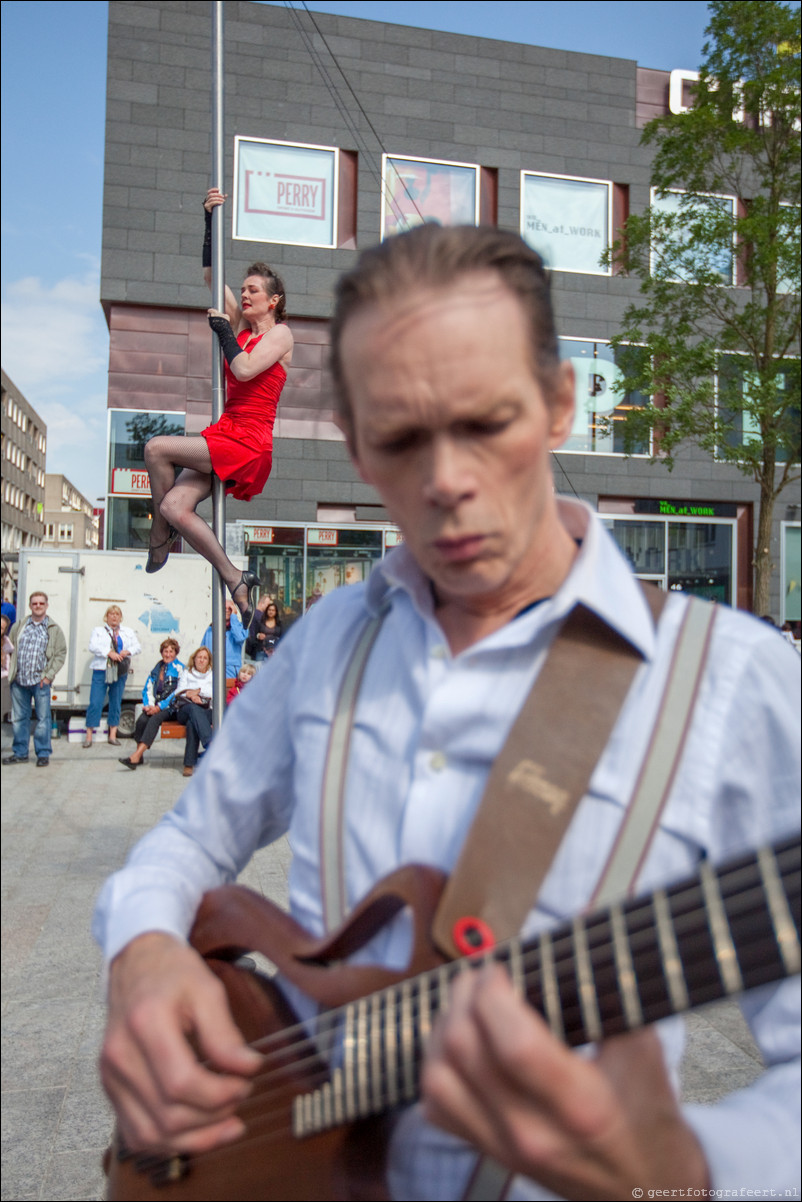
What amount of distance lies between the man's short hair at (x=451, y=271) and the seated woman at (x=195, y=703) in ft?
32.9

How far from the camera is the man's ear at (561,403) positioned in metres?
1.24

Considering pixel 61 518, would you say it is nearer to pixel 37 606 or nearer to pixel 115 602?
pixel 115 602

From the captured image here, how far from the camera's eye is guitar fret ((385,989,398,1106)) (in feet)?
3.30

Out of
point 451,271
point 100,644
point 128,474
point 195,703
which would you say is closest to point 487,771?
point 451,271

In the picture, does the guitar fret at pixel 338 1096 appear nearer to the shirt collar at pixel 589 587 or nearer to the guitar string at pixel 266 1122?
the guitar string at pixel 266 1122

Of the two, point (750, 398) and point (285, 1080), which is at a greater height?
point (750, 398)

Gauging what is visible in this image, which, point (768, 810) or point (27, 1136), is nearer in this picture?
point (768, 810)

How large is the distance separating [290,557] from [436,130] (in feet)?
33.5

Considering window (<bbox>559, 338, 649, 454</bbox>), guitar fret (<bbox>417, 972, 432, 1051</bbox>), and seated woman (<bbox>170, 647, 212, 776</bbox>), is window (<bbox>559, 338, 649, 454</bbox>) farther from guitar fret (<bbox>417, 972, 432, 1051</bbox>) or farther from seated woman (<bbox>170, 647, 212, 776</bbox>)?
guitar fret (<bbox>417, 972, 432, 1051</bbox>)

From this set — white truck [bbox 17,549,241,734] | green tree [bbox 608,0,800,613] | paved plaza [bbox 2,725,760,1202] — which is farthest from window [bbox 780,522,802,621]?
paved plaza [bbox 2,725,760,1202]

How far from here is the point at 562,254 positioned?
21.1 m

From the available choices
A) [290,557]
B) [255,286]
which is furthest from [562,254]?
[255,286]

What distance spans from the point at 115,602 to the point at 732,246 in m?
10.9

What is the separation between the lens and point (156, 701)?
479 inches
